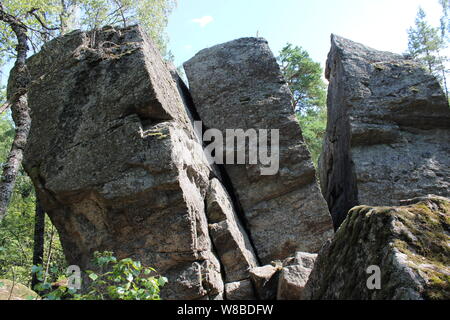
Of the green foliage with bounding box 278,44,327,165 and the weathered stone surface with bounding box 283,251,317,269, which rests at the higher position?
the green foliage with bounding box 278,44,327,165

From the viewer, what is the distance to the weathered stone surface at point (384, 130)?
34.9 feet

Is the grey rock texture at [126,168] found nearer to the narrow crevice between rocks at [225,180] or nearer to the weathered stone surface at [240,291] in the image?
the weathered stone surface at [240,291]

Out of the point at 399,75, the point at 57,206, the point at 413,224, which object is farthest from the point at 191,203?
the point at 399,75

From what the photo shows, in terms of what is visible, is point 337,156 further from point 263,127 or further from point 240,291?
point 240,291

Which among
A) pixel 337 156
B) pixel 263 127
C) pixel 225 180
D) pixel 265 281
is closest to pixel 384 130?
pixel 337 156

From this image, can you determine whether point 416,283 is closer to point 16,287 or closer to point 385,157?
point 16,287

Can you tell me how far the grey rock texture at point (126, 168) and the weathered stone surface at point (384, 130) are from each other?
385 centimetres

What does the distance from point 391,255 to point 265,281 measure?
4.33 meters

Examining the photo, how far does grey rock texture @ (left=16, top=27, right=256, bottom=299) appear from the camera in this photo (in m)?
7.93

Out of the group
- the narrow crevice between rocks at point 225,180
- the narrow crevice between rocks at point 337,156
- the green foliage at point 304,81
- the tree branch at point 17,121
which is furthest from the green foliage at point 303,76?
the tree branch at point 17,121

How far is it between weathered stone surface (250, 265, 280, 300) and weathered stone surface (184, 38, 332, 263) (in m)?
1.72

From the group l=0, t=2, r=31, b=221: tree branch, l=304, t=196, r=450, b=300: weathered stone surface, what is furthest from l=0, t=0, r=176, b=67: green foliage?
l=304, t=196, r=450, b=300: weathered stone surface

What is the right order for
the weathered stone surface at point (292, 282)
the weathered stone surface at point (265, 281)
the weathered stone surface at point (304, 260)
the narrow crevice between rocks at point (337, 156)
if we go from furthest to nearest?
the narrow crevice between rocks at point (337, 156)
the weathered stone surface at point (265, 281)
the weathered stone surface at point (304, 260)
the weathered stone surface at point (292, 282)

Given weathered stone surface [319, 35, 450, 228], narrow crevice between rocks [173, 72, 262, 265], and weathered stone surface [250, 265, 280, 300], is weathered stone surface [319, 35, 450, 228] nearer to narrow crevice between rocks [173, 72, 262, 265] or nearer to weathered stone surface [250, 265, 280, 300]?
narrow crevice between rocks [173, 72, 262, 265]
